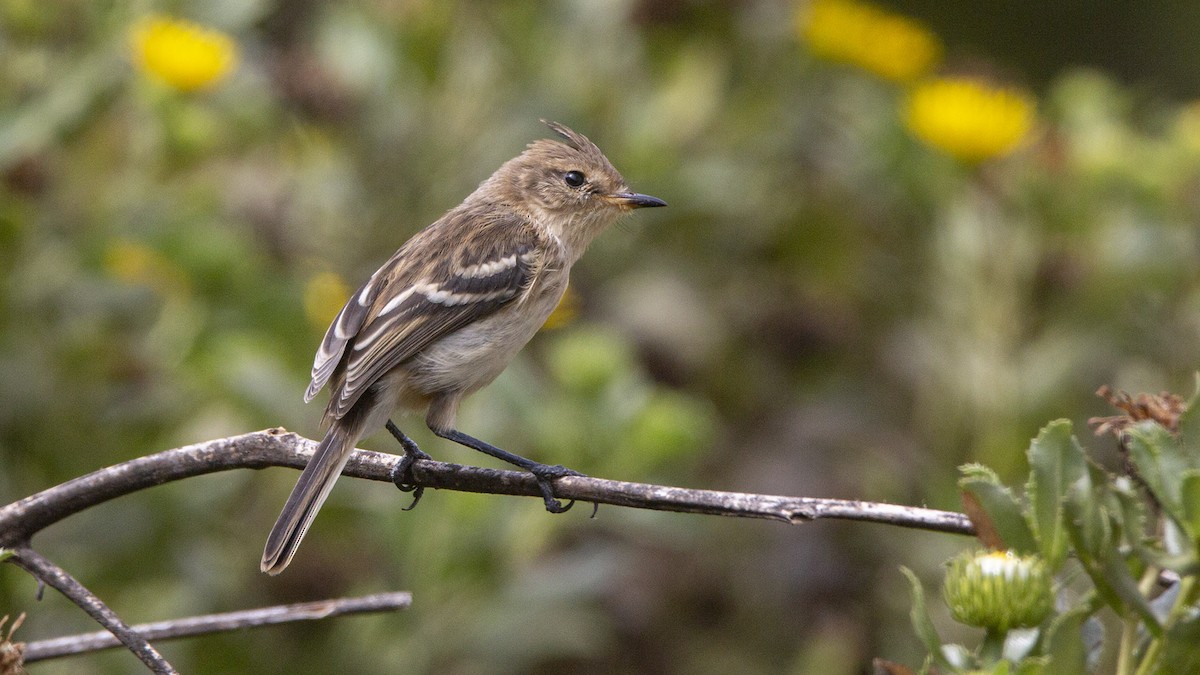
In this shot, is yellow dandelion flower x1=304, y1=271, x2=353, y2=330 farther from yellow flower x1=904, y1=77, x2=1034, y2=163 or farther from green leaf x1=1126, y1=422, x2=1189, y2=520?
green leaf x1=1126, y1=422, x2=1189, y2=520

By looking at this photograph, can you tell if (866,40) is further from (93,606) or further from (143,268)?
(93,606)

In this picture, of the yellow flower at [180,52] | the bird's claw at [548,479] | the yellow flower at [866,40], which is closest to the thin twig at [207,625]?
the bird's claw at [548,479]

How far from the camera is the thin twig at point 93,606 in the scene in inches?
69.1

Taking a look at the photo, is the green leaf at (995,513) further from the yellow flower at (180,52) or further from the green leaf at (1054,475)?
the yellow flower at (180,52)

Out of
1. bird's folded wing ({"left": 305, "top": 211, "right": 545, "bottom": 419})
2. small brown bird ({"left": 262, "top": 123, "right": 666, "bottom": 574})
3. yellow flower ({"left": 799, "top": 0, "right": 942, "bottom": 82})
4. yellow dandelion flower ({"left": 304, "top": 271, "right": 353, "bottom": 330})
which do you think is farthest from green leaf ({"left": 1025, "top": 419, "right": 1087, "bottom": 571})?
yellow flower ({"left": 799, "top": 0, "right": 942, "bottom": 82})

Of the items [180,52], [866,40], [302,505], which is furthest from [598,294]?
[302,505]

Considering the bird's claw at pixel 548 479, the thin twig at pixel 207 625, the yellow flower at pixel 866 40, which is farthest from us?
the yellow flower at pixel 866 40

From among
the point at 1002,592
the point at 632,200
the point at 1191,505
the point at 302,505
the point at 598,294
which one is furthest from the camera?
the point at 598,294

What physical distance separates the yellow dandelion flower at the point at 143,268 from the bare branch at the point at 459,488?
6.55 ft

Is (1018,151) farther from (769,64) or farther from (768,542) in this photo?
(768,542)

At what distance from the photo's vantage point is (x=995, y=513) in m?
1.64

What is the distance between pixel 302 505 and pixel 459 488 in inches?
17.8

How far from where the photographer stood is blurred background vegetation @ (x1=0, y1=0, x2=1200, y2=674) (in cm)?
410

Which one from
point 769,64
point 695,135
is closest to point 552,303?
point 695,135
